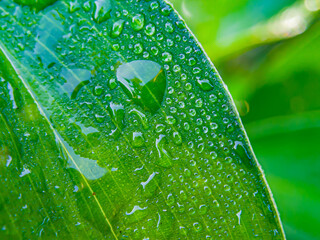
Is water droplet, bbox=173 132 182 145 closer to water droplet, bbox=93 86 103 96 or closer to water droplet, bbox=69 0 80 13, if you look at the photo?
water droplet, bbox=93 86 103 96

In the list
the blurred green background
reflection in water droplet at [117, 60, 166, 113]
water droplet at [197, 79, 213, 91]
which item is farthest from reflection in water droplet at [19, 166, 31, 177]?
the blurred green background

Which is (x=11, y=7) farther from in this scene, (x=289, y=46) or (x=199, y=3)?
(x=289, y=46)

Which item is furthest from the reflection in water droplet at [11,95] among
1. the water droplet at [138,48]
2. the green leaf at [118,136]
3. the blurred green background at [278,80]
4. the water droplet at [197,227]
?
the blurred green background at [278,80]

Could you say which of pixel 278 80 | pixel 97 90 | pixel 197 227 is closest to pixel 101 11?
pixel 97 90

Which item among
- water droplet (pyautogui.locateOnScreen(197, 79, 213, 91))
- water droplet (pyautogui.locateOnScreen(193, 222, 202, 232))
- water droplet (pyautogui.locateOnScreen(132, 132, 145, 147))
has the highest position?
water droplet (pyautogui.locateOnScreen(197, 79, 213, 91))

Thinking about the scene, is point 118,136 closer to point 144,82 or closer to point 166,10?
point 144,82

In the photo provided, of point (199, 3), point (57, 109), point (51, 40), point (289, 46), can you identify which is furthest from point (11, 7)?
point (289, 46)
